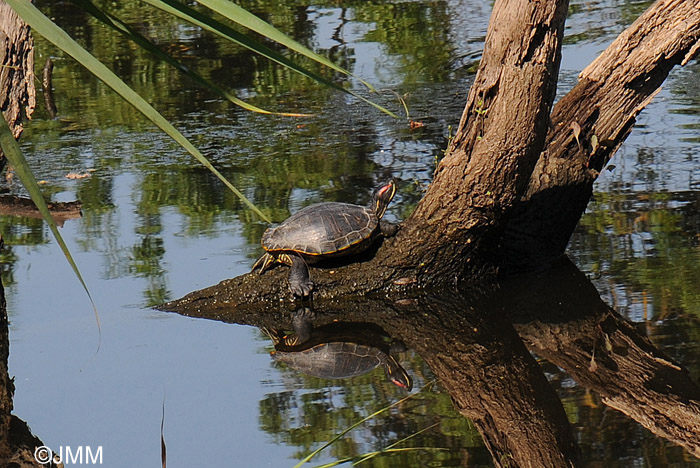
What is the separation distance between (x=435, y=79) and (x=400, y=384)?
6120 millimetres

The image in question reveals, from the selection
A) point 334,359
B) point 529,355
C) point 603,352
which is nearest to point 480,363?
point 529,355

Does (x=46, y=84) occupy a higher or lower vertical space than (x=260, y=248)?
higher

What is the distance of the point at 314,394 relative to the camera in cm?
422

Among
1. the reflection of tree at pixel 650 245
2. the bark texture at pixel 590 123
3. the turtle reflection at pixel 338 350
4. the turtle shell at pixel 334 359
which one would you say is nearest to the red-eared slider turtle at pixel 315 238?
the turtle reflection at pixel 338 350

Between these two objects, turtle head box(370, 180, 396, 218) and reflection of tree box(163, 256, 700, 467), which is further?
turtle head box(370, 180, 396, 218)

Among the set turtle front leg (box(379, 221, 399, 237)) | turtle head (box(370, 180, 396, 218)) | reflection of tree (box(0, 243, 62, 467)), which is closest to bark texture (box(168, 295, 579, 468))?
turtle front leg (box(379, 221, 399, 237))

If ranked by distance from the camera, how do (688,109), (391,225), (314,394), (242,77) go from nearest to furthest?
1. (314,394)
2. (391,225)
3. (688,109)
4. (242,77)

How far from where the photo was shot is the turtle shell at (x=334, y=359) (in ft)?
14.8

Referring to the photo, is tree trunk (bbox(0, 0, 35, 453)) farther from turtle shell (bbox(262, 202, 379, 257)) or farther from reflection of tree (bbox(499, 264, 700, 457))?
reflection of tree (bbox(499, 264, 700, 457))

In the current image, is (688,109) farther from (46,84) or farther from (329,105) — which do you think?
(46,84)

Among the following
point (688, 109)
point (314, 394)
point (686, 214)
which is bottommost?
point (314, 394)

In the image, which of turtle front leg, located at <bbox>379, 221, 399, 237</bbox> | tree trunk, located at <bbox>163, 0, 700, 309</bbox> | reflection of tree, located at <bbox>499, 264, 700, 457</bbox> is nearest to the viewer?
reflection of tree, located at <bbox>499, 264, 700, 457</bbox>

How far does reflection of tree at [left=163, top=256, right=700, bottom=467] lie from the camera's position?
3773mm

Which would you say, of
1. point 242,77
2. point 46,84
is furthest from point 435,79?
point 46,84
